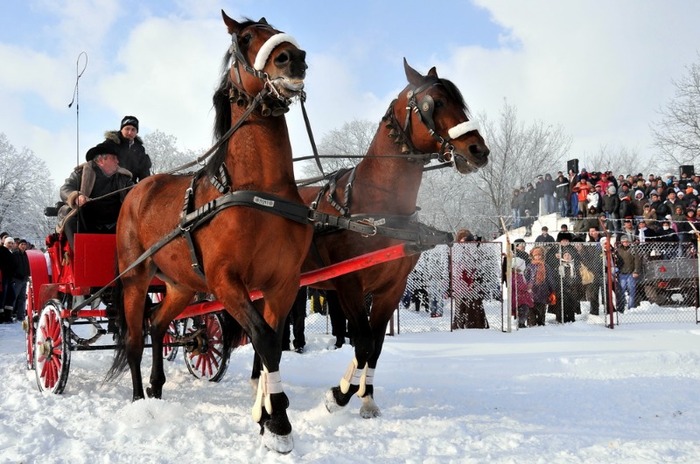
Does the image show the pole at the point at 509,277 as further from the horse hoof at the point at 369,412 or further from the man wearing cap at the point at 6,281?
the man wearing cap at the point at 6,281

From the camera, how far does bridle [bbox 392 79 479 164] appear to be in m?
4.83

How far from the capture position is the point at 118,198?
22.2 ft

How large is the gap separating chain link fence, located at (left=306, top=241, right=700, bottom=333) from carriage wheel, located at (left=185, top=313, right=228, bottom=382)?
17.0ft

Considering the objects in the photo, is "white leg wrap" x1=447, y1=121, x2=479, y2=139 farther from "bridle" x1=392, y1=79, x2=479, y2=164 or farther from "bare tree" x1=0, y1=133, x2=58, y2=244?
"bare tree" x1=0, y1=133, x2=58, y2=244

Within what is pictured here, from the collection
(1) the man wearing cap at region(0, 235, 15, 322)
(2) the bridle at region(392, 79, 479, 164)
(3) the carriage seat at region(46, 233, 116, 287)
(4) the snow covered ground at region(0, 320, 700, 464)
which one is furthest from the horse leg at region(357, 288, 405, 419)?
(1) the man wearing cap at region(0, 235, 15, 322)

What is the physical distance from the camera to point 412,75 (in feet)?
17.7

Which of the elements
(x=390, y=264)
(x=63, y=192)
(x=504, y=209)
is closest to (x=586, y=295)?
(x=390, y=264)

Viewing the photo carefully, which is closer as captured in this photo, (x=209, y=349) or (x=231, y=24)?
(x=231, y=24)

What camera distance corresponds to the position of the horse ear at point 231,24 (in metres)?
4.34

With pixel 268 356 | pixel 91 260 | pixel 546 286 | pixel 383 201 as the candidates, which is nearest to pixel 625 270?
pixel 546 286

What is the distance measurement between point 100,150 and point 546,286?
30.2 ft

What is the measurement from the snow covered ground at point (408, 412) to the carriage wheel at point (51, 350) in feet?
0.49

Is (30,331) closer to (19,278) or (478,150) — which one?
(478,150)

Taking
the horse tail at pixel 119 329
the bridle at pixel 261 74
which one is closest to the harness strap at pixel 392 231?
the bridle at pixel 261 74
